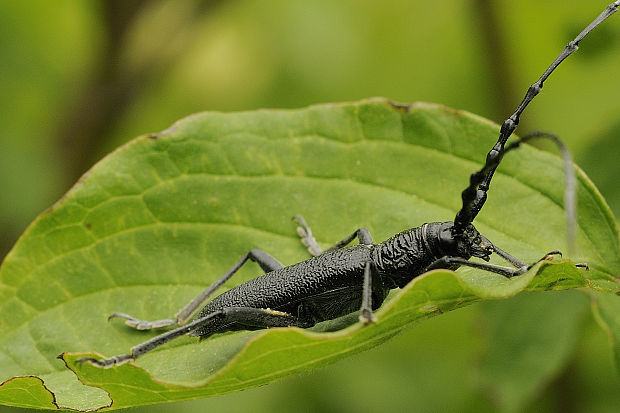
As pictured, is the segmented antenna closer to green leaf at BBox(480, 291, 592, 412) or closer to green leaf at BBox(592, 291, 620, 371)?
green leaf at BBox(592, 291, 620, 371)

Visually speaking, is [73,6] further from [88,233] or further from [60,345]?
[60,345]

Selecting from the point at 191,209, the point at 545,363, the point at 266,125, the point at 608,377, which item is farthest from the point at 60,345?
the point at 608,377

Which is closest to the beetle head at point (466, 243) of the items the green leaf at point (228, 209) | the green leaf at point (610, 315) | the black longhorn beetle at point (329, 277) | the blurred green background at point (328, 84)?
the black longhorn beetle at point (329, 277)

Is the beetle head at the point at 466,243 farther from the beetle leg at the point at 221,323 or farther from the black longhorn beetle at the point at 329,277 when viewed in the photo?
the beetle leg at the point at 221,323

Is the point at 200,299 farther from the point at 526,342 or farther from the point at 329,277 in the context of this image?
the point at 526,342

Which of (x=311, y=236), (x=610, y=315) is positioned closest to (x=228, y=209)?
(x=311, y=236)

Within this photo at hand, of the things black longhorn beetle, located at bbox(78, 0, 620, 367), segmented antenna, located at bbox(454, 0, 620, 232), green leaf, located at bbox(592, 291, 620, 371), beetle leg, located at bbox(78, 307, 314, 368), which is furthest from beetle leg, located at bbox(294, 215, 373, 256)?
green leaf, located at bbox(592, 291, 620, 371)

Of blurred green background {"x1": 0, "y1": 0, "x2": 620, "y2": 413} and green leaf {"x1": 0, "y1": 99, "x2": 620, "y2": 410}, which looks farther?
blurred green background {"x1": 0, "y1": 0, "x2": 620, "y2": 413}
